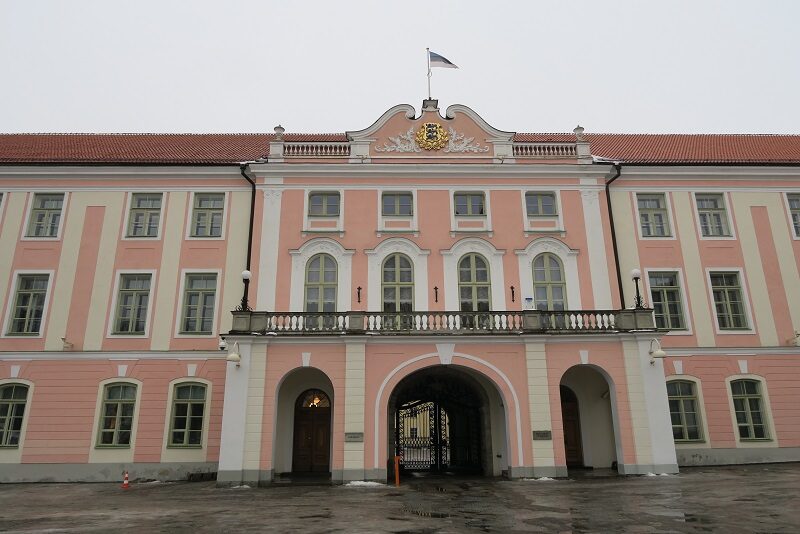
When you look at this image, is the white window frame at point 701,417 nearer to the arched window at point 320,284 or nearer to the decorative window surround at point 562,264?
the decorative window surround at point 562,264

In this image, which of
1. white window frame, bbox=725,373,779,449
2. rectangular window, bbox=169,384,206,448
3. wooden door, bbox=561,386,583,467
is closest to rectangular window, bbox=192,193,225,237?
rectangular window, bbox=169,384,206,448

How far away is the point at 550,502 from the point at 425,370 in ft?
21.3

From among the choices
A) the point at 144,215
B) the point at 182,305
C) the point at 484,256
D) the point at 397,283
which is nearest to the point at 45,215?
the point at 144,215

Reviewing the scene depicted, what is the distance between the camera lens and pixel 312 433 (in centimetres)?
1892

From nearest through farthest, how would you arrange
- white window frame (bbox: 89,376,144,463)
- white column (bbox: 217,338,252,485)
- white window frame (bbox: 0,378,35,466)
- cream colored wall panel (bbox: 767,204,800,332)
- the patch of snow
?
1. the patch of snow
2. white column (bbox: 217,338,252,485)
3. white window frame (bbox: 0,378,35,466)
4. white window frame (bbox: 89,376,144,463)
5. cream colored wall panel (bbox: 767,204,800,332)

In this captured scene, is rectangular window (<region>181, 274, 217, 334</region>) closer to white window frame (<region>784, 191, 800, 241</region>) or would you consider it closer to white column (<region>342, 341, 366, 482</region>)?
white column (<region>342, 341, 366, 482</region>)

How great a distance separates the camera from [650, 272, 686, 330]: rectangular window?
64.9 feet

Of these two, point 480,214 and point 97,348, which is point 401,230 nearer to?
point 480,214

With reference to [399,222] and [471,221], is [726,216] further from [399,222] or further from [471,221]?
[399,222]

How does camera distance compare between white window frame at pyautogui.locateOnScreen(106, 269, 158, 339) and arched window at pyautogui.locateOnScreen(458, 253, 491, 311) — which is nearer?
white window frame at pyautogui.locateOnScreen(106, 269, 158, 339)

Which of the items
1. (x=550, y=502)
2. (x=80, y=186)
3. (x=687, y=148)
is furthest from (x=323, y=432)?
(x=687, y=148)

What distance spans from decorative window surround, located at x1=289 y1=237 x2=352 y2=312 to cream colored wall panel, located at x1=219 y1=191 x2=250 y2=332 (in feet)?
4.36

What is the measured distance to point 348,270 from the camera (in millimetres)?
19359

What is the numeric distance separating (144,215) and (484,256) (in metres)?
12.7
